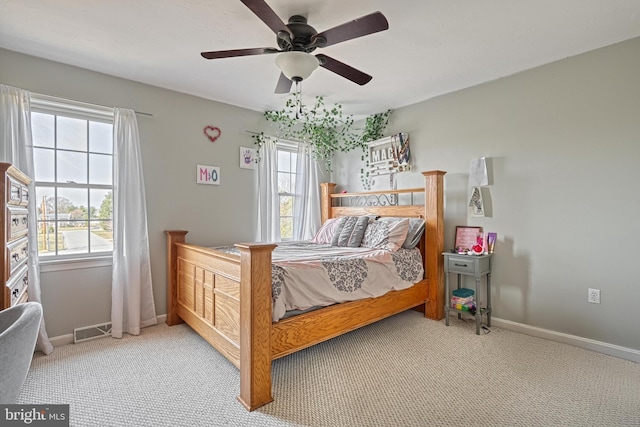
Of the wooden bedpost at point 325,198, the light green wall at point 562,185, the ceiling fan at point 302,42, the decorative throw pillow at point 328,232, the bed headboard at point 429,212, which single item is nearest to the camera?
the ceiling fan at point 302,42

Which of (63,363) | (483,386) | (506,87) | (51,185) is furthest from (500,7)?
(63,363)

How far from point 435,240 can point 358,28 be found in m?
2.24

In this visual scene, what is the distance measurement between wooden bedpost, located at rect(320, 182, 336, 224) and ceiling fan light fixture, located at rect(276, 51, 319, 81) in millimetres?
2501

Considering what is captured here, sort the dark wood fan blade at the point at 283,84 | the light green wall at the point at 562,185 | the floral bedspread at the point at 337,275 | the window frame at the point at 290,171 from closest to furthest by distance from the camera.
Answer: the floral bedspread at the point at 337,275 < the dark wood fan blade at the point at 283,84 < the light green wall at the point at 562,185 < the window frame at the point at 290,171

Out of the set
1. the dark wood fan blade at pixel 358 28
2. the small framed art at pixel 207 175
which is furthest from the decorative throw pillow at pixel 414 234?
the small framed art at pixel 207 175

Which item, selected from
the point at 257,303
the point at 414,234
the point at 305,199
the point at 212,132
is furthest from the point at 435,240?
the point at 212,132

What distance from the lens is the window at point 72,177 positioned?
2.66 meters

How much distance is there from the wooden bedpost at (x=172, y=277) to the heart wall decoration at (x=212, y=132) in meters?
1.11

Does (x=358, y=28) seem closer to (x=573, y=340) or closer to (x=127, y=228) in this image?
(x=127, y=228)

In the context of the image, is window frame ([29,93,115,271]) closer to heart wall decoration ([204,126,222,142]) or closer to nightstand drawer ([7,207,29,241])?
nightstand drawer ([7,207,29,241])

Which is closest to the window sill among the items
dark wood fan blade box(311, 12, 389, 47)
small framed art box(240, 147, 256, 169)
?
small framed art box(240, 147, 256, 169)

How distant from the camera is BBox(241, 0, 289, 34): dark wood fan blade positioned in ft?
4.95

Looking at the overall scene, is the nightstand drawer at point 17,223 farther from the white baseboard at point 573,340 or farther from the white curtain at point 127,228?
the white baseboard at point 573,340

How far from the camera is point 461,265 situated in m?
3.03
